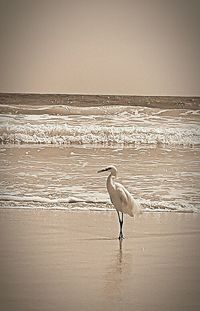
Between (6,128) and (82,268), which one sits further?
(6,128)

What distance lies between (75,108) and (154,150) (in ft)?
1.28

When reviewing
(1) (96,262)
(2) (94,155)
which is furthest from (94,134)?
(1) (96,262)

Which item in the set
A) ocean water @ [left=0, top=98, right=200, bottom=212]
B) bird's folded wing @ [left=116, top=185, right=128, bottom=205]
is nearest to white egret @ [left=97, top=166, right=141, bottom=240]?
bird's folded wing @ [left=116, top=185, right=128, bottom=205]

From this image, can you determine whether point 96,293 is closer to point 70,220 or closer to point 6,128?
point 70,220

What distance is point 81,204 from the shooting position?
331cm

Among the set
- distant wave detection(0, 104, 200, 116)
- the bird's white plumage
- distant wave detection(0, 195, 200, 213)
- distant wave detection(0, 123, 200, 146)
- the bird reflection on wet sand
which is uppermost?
distant wave detection(0, 104, 200, 116)

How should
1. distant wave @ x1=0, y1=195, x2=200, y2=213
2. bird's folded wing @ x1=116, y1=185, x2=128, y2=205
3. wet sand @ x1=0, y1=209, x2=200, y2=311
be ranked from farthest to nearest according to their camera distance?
distant wave @ x1=0, y1=195, x2=200, y2=213 → bird's folded wing @ x1=116, y1=185, x2=128, y2=205 → wet sand @ x1=0, y1=209, x2=200, y2=311

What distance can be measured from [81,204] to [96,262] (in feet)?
1.50

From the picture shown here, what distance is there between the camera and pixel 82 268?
2846 millimetres

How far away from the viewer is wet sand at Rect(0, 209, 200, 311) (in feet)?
8.31

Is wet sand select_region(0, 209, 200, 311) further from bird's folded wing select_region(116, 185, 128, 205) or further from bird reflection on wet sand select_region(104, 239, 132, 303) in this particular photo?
bird's folded wing select_region(116, 185, 128, 205)

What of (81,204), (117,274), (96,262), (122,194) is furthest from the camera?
(81,204)

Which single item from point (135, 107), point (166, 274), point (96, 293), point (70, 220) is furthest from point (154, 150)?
point (96, 293)

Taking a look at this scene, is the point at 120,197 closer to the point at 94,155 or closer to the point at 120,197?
the point at 120,197
